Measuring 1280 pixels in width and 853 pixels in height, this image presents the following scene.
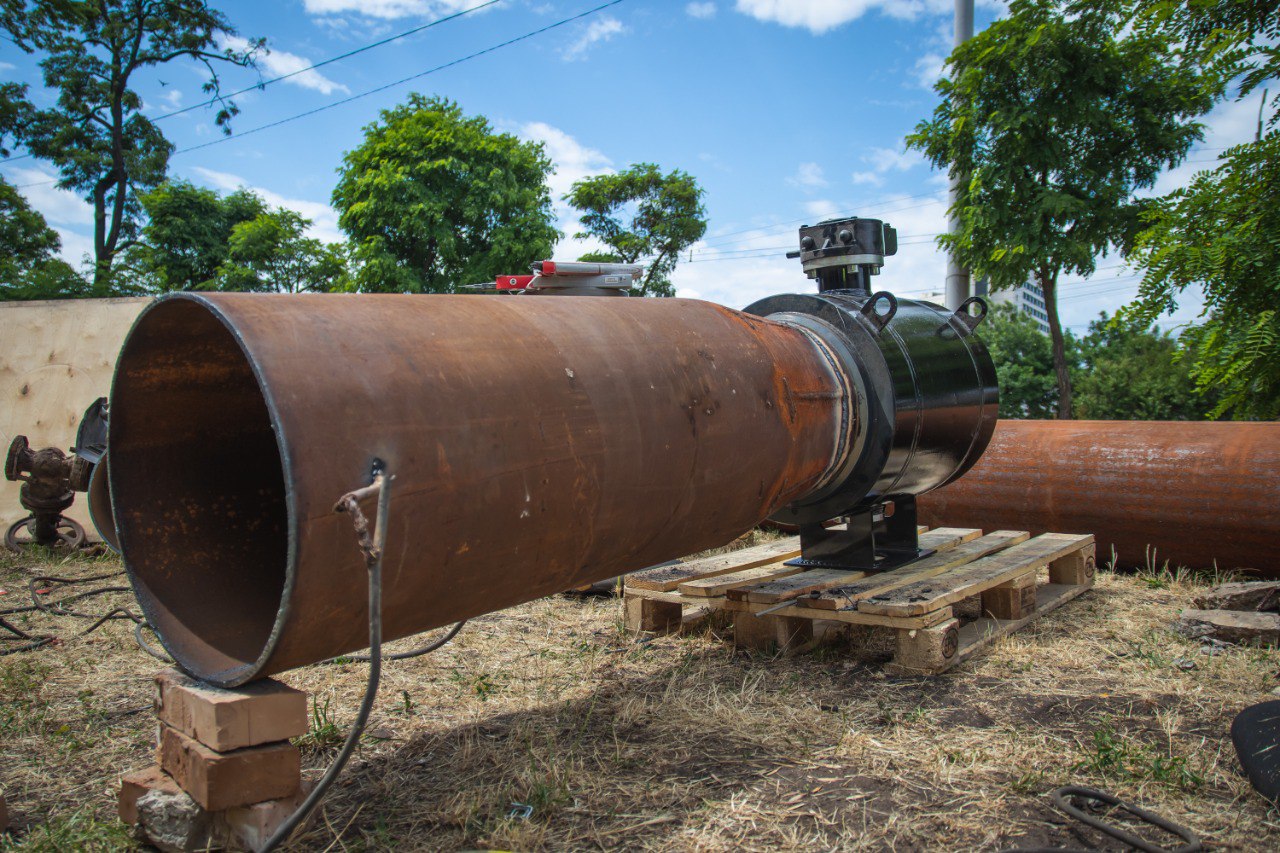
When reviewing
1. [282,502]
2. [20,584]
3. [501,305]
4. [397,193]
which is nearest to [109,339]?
[20,584]

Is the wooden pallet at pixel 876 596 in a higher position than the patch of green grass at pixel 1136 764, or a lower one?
higher

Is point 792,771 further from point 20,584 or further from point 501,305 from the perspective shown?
point 20,584

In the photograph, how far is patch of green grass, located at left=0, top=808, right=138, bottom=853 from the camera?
1.95 m

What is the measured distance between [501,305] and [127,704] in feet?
6.69

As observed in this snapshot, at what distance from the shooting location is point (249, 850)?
1883 mm

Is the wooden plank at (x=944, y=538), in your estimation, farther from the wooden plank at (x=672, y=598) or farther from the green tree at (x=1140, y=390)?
the green tree at (x=1140, y=390)

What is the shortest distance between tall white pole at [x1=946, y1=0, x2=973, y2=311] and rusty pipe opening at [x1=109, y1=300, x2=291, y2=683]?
8787mm

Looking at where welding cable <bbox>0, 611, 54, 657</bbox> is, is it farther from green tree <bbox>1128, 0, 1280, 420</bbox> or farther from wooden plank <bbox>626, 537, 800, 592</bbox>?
green tree <bbox>1128, 0, 1280, 420</bbox>

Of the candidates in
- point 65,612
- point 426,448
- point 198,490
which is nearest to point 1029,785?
point 426,448

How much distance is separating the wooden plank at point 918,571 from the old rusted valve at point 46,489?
4.88 meters

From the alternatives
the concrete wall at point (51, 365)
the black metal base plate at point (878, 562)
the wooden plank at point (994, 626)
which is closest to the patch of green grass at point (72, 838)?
the wooden plank at point (994, 626)

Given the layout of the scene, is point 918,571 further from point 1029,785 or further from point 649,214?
point 649,214

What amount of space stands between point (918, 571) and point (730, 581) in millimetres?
800

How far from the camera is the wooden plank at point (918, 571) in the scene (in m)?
3.13
